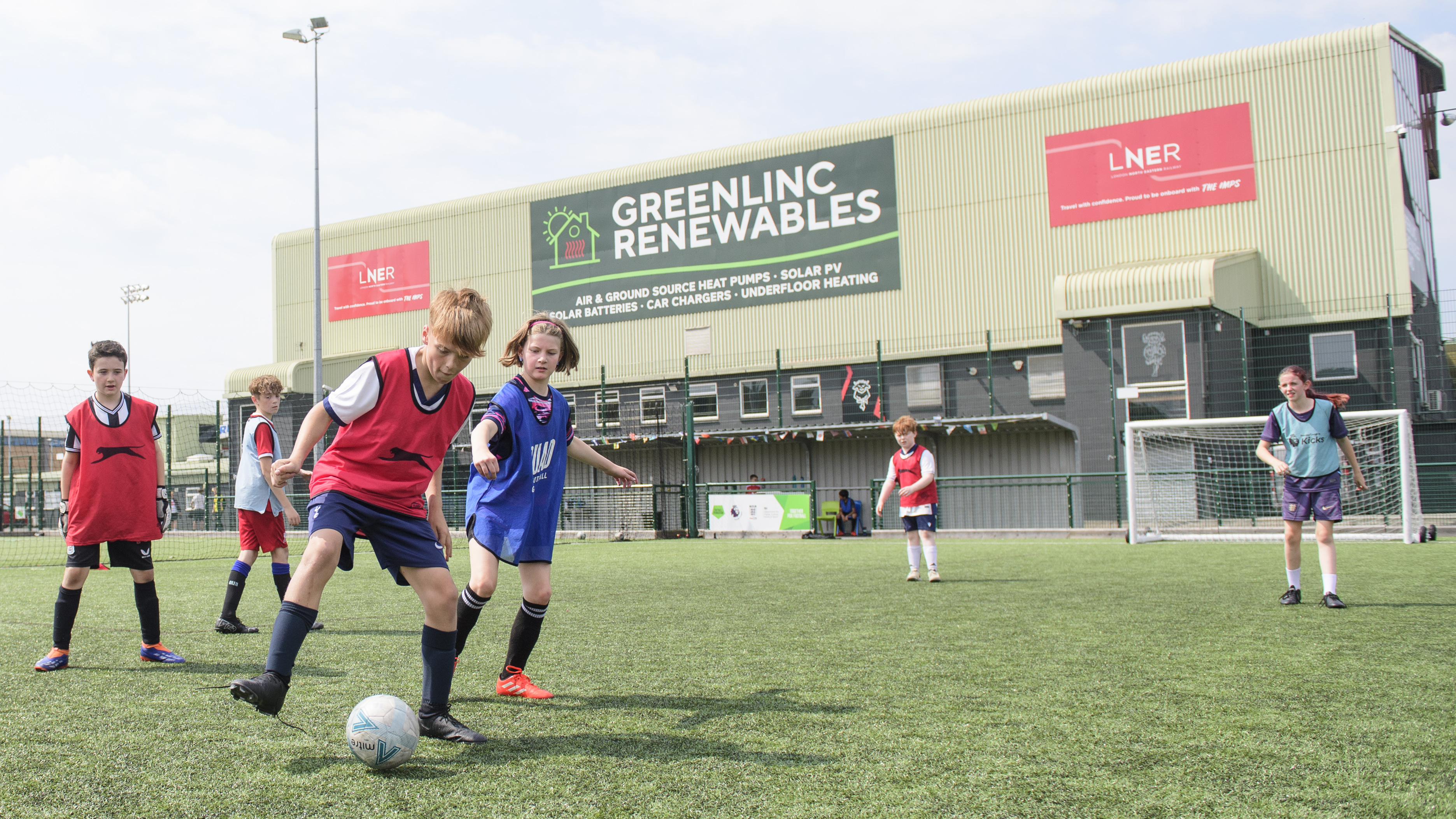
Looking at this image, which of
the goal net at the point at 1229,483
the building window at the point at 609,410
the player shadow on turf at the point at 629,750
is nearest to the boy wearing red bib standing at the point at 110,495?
the player shadow on turf at the point at 629,750

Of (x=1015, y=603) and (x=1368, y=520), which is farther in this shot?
(x=1368, y=520)

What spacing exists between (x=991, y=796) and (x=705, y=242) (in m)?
28.8

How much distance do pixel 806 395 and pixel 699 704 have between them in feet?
81.5

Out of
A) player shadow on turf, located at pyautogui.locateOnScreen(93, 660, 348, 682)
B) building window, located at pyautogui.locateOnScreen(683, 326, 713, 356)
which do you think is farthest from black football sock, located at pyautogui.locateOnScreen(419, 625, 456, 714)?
building window, located at pyautogui.locateOnScreen(683, 326, 713, 356)

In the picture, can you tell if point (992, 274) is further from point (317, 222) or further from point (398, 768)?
point (398, 768)

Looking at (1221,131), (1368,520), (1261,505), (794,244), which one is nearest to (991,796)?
(1368,520)

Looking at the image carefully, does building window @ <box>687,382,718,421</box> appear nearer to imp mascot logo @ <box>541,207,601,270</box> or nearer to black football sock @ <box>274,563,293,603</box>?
imp mascot logo @ <box>541,207,601,270</box>

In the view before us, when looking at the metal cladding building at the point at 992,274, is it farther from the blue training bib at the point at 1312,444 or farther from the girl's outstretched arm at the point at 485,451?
the girl's outstretched arm at the point at 485,451

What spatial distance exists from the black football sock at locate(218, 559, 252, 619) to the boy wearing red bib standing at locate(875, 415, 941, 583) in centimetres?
578

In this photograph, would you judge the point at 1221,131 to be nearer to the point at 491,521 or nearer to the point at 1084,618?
the point at 1084,618

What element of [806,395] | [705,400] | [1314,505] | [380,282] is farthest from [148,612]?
[380,282]

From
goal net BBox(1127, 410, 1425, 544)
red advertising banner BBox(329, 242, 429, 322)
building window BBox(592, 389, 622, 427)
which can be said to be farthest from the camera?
red advertising banner BBox(329, 242, 429, 322)

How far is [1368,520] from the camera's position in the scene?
1702 cm

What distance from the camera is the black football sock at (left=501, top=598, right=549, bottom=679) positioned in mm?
4566
